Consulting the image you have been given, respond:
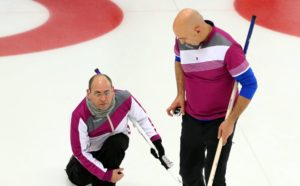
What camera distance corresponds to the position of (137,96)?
12.1 ft

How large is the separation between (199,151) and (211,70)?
53cm

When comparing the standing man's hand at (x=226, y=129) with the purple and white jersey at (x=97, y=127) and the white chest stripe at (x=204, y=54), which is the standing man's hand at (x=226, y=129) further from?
the purple and white jersey at (x=97, y=127)

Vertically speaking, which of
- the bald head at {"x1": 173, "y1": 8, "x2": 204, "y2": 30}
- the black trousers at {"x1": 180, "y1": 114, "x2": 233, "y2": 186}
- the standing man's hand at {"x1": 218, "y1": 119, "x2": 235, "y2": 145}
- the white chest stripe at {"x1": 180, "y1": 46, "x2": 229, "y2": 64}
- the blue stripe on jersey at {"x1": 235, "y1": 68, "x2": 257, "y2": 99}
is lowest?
the black trousers at {"x1": 180, "y1": 114, "x2": 233, "y2": 186}

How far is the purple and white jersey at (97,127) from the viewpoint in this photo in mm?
2322

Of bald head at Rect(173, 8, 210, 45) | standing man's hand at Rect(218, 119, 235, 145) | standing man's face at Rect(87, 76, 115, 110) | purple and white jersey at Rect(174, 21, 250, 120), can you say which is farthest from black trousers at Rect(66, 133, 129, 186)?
bald head at Rect(173, 8, 210, 45)

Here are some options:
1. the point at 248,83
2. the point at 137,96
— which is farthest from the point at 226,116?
the point at 137,96

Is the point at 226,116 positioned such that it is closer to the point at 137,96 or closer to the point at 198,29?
the point at 198,29

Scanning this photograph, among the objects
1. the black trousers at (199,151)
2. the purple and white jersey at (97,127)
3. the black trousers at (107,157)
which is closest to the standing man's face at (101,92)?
the purple and white jersey at (97,127)

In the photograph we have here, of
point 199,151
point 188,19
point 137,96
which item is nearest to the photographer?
point 188,19

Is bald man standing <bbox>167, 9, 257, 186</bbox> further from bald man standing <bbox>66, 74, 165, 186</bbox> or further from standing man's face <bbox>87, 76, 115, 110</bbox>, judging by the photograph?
standing man's face <bbox>87, 76, 115, 110</bbox>

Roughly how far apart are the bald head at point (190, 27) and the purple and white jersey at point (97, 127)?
607mm

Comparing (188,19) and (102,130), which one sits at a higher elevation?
(188,19)

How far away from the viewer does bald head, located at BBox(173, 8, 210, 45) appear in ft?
6.21

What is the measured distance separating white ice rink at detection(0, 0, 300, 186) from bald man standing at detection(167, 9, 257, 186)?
491 mm
